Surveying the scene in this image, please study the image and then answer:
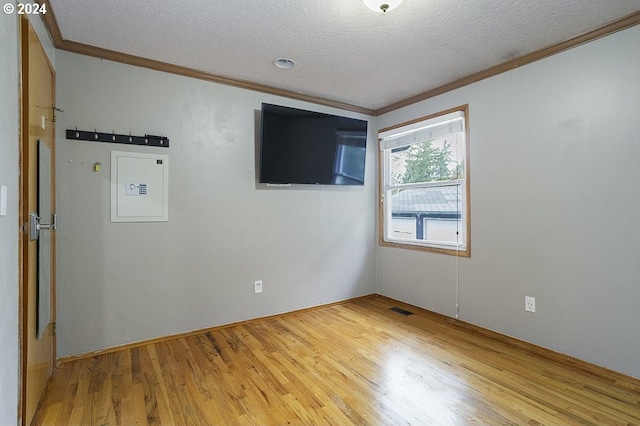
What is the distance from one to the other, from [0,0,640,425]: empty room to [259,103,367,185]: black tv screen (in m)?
0.03

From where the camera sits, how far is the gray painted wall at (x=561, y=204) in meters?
2.21

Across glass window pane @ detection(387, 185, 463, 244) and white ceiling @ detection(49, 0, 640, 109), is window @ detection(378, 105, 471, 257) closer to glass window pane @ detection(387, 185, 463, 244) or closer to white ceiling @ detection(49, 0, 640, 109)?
glass window pane @ detection(387, 185, 463, 244)

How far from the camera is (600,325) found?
2.31m

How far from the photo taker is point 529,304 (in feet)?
8.90

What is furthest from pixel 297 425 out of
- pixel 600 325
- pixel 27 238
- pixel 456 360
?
pixel 600 325

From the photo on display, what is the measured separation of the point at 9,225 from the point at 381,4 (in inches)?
86.0

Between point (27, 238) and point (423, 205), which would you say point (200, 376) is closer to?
point (27, 238)

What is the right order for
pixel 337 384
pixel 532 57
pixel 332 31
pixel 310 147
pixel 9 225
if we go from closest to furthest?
pixel 9 225, pixel 337 384, pixel 332 31, pixel 532 57, pixel 310 147

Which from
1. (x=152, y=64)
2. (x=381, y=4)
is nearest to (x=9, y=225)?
(x=152, y=64)

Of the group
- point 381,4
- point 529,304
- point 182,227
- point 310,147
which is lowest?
point 529,304

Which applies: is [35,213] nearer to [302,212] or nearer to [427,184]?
[302,212]

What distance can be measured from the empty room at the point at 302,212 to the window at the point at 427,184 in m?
0.03

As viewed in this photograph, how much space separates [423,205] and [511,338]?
5.14 ft

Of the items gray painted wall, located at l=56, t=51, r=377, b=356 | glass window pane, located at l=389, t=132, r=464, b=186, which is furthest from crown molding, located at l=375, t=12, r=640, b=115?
gray painted wall, located at l=56, t=51, r=377, b=356
